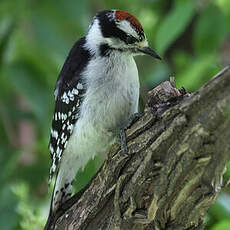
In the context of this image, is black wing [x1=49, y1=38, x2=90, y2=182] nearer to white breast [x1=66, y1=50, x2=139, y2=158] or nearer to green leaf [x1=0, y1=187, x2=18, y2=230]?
A: white breast [x1=66, y1=50, x2=139, y2=158]

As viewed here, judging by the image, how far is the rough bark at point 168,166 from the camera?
72.4 inches

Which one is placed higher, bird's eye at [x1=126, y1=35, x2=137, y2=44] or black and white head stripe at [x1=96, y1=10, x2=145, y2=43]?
black and white head stripe at [x1=96, y1=10, x2=145, y2=43]

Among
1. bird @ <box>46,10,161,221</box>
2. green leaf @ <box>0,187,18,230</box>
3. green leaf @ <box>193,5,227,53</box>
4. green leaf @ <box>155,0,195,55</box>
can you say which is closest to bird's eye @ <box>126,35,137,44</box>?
bird @ <box>46,10,161,221</box>

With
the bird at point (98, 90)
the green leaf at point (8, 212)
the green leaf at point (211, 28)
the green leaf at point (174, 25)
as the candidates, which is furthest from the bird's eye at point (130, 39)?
the green leaf at point (8, 212)

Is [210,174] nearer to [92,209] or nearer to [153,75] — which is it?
[92,209]

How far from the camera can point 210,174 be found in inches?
75.2

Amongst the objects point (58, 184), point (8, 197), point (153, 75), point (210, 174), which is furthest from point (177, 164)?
point (153, 75)

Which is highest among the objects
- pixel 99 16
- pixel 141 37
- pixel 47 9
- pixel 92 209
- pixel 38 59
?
pixel 47 9

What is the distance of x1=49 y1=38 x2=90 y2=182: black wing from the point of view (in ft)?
9.49

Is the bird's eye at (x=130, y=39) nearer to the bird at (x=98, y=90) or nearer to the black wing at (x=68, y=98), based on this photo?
the bird at (x=98, y=90)

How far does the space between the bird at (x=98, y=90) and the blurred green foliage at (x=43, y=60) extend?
20cm

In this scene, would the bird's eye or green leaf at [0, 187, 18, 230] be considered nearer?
the bird's eye

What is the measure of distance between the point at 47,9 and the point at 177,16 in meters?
1.09

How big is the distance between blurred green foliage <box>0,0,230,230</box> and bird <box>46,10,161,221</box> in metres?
0.20
